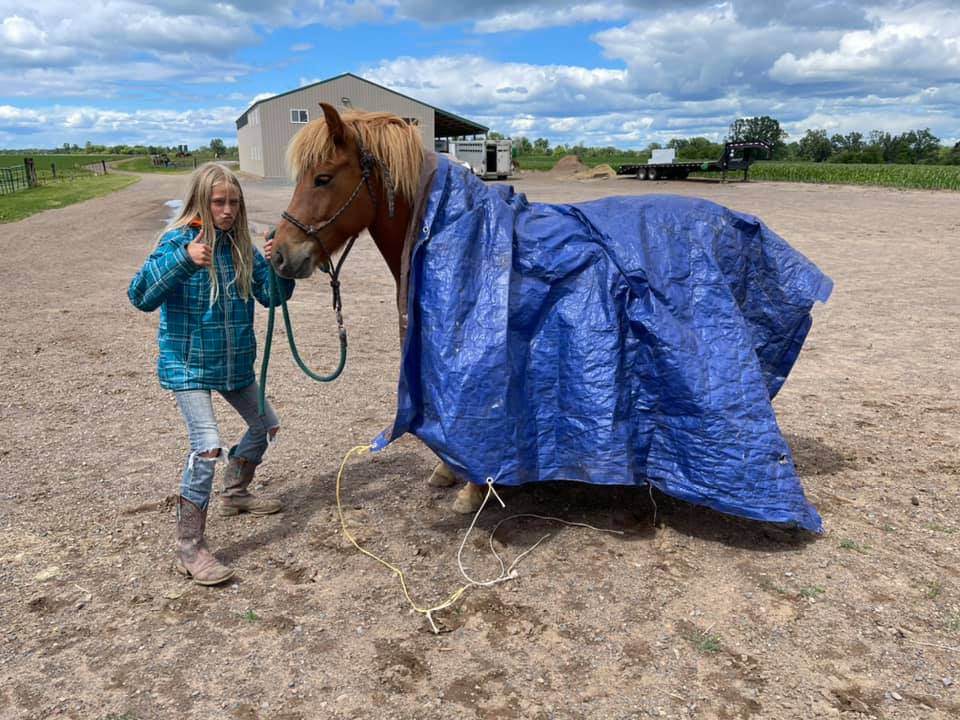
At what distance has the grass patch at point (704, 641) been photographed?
2.65 m

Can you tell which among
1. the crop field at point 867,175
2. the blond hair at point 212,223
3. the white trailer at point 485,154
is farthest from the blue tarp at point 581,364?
the white trailer at point 485,154

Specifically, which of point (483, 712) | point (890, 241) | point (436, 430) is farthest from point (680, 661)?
point (890, 241)

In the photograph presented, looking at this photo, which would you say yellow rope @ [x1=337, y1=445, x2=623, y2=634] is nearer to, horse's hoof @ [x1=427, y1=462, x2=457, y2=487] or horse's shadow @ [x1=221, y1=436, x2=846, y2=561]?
horse's shadow @ [x1=221, y1=436, x2=846, y2=561]

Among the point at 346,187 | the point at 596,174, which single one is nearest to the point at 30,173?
the point at 596,174

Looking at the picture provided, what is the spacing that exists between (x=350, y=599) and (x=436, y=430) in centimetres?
81

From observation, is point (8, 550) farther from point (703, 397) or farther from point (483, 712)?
point (703, 397)

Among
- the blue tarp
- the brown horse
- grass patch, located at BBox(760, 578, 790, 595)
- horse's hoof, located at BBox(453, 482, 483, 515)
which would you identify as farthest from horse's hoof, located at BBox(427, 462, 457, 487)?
grass patch, located at BBox(760, 578, 790, 595)

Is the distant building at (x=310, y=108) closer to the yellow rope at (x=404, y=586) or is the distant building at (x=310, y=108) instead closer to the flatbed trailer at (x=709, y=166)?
the flatbed trailer at (x=709, y=166)

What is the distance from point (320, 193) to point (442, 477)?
5.76 feet

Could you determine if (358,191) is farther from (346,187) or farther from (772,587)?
(772,587)

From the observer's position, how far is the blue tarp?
308 cm

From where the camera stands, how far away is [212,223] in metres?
3.11

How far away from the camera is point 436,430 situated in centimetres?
314

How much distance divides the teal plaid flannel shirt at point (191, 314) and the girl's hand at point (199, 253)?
0.03m
